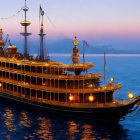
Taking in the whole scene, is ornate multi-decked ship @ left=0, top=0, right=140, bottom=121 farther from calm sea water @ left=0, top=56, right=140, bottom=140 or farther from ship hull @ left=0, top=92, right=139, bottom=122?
calm sea water @ left=0, top=56, right=140, bottom=140

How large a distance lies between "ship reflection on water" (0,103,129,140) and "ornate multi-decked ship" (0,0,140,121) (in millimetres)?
1392

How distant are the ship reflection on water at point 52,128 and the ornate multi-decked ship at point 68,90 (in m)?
1.39

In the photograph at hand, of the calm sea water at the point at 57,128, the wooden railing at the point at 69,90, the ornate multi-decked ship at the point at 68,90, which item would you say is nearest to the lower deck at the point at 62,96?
the ornate multi-decked ship at the point at 68,90

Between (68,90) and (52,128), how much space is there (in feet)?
17.8

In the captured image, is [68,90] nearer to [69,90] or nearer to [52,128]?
[69,90]

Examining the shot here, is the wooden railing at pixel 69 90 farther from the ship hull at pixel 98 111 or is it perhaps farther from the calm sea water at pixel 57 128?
the calm sea water at pixel 57 128

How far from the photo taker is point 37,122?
27.8 metres

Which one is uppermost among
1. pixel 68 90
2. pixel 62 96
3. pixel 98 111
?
pixel 68 90

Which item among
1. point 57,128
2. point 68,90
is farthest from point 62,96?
point 57,128

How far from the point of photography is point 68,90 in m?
28.9

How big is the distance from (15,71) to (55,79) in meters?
8.26

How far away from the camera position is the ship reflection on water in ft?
78.3

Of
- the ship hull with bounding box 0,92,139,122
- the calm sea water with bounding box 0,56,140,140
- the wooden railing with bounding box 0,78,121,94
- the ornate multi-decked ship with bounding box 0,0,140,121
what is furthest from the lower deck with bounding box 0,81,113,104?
the calm sea water with bounding box 0,56,140,140

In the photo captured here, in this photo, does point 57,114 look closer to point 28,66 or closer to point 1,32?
point 28,66
